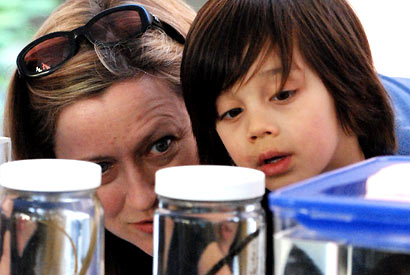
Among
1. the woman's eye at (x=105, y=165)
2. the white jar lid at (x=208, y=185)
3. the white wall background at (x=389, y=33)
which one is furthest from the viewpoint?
the white wall background at (x=389, y=33)

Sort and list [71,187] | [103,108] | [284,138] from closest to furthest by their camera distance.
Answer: [71,187] < [284,138] < [103,108]

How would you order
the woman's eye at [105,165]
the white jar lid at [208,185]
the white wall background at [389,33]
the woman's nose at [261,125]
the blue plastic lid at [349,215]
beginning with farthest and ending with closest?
1. the white wall background at [389,33]
2. the woman's eye at [105,165]
3. the woman's nose at [261,125]
4. the white jar lid at [208,185]
5. the blue plastic lid at [349,215]

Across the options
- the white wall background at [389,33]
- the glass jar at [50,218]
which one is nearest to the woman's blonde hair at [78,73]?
the glass jar at [50,218]

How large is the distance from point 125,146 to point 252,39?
22 cm

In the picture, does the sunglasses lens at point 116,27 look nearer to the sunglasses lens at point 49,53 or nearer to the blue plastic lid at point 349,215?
the sunglasses lens at point 49,53

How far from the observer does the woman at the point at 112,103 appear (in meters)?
0.89

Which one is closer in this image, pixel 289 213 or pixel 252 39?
pixel 289 213

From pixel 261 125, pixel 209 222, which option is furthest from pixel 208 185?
pixel 261 125

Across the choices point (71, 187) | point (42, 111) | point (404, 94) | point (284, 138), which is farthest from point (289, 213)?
point (404, 94)

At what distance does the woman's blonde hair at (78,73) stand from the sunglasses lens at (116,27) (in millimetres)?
12

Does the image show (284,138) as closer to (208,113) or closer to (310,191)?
(208,113)

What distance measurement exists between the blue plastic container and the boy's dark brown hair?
14.3 inches

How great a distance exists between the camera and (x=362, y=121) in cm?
91

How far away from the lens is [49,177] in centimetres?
56
